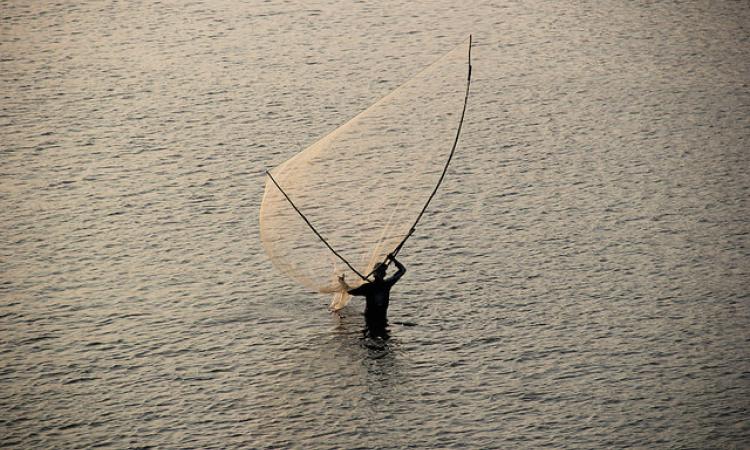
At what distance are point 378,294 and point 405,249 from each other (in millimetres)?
7794

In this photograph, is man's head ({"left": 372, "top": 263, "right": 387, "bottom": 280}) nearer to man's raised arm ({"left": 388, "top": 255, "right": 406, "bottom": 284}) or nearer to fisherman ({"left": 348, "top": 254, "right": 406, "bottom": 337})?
fisherman ({"left": 348, "top": 254, "right": 406, "bottom": 337})

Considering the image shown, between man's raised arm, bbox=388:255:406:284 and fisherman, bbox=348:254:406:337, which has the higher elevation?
man's raised arm, bbox=388:255:406:284

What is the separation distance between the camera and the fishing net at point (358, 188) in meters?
36.9

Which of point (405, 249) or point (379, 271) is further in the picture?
point (405, 249)

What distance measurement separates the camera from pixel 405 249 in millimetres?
43906

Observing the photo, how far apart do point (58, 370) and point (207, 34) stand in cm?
3175

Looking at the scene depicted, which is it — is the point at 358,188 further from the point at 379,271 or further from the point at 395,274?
the point at 379,271

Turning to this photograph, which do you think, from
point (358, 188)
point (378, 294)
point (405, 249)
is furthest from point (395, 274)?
point (358, 188)

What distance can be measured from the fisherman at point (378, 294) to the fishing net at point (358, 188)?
0.45 meters

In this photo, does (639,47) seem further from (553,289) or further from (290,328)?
(290,328)

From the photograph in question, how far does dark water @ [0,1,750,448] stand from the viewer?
114 ft

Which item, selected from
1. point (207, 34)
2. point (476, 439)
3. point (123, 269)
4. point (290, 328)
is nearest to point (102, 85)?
point (207, 34)

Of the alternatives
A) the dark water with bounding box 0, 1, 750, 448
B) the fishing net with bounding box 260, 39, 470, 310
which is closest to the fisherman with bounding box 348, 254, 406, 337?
the fishing net with bounding box 260, 39, 470, 310

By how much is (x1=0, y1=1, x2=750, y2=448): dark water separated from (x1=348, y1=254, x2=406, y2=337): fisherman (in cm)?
74
